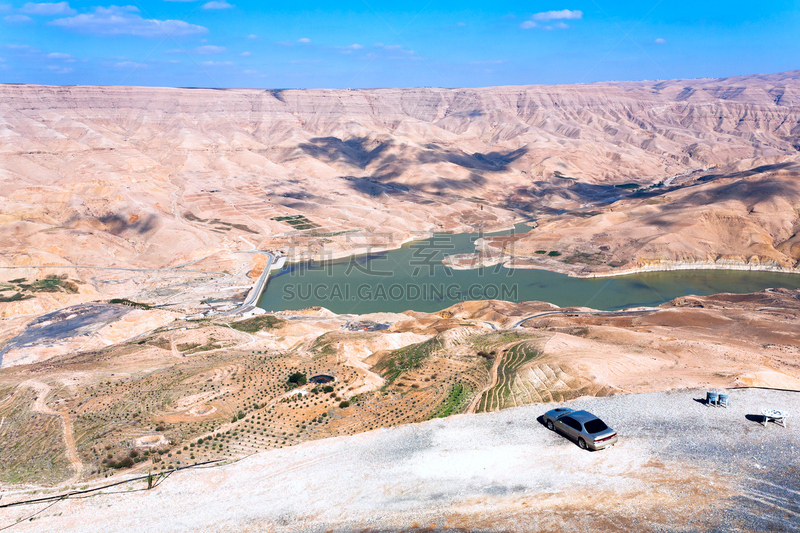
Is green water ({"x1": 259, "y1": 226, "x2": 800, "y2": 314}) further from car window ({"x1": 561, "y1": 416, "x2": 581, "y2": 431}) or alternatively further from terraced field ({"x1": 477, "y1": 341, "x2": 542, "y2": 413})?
car window ({"x1": 561, "y1": 416, "x2": 581, "y2": 431})

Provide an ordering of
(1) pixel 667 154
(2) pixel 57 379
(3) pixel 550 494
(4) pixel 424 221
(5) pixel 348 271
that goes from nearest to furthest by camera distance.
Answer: (3) pixel 550 494, (2) pixel 57 379, (5) pixel 348 271, (4) pixel 424 221, (1) pixel 667 154

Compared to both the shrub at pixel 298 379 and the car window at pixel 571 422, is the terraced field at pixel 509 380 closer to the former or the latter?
the car window at pixel 571 422

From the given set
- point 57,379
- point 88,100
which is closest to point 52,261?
point 57,379

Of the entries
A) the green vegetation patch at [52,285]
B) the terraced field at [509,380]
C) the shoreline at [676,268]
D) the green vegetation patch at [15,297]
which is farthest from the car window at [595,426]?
the green vegetation patch at [52,285]

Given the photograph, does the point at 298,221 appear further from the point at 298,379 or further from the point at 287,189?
the point at 298,379

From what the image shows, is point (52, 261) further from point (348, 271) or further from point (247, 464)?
point (247, 464)

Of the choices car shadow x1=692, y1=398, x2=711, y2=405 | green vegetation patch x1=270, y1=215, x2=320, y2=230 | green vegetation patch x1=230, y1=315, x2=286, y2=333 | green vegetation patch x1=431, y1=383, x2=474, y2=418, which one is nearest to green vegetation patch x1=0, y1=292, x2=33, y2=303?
green vegetation patch x1=230, y1=315, x2=286, y2=333
